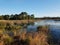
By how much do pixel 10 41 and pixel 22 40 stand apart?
76 cm

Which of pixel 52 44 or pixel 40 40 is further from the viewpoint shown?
pixel 52 44

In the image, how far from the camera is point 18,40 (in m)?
10.1

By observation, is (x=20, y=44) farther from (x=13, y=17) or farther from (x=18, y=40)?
(x=13, y=17)

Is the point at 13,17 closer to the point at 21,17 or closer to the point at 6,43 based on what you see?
the point at 21,17

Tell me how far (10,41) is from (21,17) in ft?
174

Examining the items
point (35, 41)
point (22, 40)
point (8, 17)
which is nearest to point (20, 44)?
point (22, 40)

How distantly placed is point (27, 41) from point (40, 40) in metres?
0.81

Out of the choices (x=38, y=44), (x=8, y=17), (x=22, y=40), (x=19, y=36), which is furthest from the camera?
(x=8, y=17)

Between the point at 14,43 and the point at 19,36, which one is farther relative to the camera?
the point at 19,36

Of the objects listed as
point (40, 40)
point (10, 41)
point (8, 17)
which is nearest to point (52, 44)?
point (40, 40)

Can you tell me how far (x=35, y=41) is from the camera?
9414 mm

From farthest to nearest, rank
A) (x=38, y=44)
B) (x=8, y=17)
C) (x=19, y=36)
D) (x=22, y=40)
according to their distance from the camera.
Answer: (x=8, y=17) < (x=19, y=36) < (x=22, y=40) < (x=38, y=44)

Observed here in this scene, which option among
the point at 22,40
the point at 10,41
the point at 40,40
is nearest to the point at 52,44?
the point at 40,40

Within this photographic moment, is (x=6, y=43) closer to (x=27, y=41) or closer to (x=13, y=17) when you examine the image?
(x=27, y=41)
